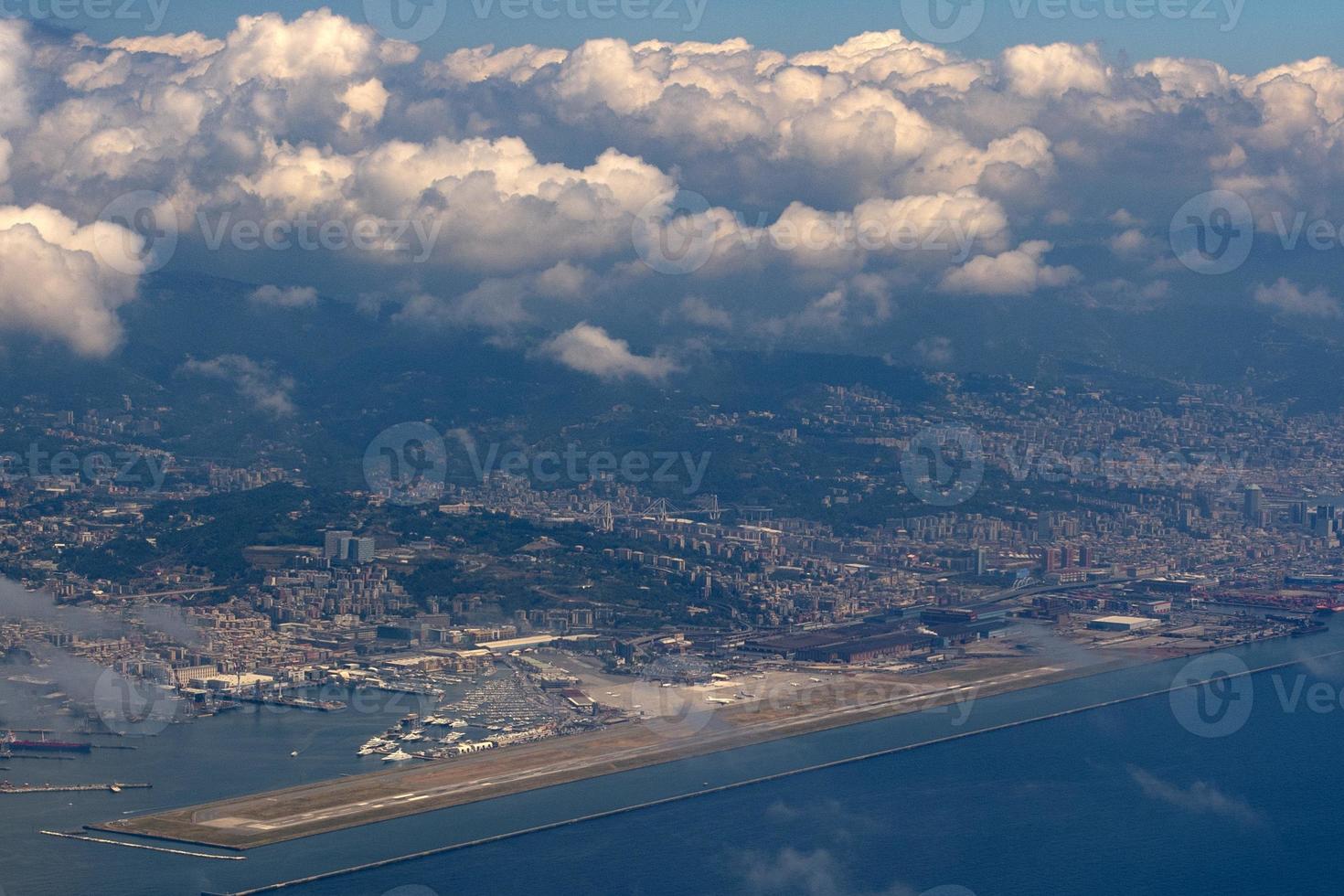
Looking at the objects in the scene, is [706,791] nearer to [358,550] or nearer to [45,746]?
[45,746]

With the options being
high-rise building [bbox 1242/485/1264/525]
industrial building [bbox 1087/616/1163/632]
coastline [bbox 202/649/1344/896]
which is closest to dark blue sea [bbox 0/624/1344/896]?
coastline [bbox 202/649/1344/896]

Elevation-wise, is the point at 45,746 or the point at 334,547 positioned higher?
the point at 334,547

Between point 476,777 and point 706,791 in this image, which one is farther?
point 476,777

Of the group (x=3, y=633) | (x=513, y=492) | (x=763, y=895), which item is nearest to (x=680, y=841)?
(x=763, y=895)

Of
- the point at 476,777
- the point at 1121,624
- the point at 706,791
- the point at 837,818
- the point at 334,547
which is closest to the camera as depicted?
the point at 837,818

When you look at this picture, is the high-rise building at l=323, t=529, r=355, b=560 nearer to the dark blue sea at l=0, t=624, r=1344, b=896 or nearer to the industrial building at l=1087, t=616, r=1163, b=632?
the dark blue sea at l=0, t=624, r=1344, b=896

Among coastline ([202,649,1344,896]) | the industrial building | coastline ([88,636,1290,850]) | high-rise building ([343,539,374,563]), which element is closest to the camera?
coastline ([202,649,1344,896])

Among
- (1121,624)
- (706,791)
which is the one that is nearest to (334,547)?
(1121,624)

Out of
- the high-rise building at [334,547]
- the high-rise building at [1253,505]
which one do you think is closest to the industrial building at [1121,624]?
the high-rise building at [1253,505]

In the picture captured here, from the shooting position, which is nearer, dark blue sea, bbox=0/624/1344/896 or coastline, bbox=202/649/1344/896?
Answer: coastline, bbox=202/649/1344/896
